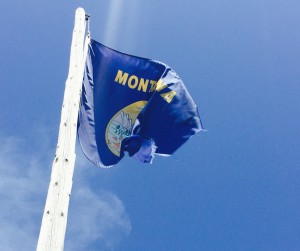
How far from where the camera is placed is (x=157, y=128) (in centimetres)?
928

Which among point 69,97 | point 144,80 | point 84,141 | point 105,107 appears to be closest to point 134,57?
point 144,80

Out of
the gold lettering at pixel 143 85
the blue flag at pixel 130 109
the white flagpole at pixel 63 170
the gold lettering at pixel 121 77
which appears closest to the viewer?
the white flagpole at pixel 63 170

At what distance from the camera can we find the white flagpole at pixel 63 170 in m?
5.24

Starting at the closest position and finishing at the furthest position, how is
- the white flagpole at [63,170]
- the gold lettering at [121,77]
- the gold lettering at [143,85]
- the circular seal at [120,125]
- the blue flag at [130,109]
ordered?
the white flagpole at [63,170]
the blue flag at [130,109]
the circular seal at [120,125]
the gold lettering at [121,77]
the gold lettering at [143,85]

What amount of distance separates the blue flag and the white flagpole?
1.22 metres

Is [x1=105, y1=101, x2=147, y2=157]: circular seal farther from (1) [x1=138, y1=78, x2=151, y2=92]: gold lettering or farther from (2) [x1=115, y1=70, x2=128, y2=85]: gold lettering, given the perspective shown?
(2) [x1=115, y1=70, x2=128, y2=85]: gold lettering

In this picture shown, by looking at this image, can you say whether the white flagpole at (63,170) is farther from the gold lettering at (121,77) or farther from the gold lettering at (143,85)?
the gold lettering at (143,85)

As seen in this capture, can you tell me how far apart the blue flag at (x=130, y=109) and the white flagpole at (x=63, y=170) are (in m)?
1.22

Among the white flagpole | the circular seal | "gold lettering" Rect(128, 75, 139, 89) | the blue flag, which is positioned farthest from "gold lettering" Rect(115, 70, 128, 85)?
the white flagpole

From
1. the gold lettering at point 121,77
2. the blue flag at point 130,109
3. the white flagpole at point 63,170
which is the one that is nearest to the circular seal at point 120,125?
the blue flag at point 130,109

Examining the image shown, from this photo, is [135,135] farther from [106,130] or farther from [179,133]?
[179,133]

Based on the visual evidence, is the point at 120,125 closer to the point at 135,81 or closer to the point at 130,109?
the point at 130,109

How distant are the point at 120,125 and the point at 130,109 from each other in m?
0.47

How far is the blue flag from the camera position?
8633 mm
